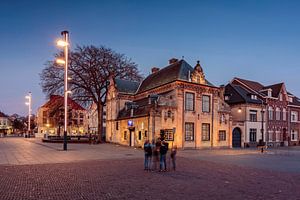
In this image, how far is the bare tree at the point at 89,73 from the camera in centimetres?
Result: 4094

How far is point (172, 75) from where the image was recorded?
37969 millimetres

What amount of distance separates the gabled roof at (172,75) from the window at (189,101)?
217 cm

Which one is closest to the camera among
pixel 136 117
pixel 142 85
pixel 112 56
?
pixel 136 117

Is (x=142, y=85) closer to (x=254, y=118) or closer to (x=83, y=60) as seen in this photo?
(x=83, y=60)

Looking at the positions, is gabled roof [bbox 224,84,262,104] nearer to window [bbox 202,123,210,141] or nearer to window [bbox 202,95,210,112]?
window [bbox 202,95,210,112]

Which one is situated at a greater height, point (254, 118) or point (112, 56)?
point (112, 56)

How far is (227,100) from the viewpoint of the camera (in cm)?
5003

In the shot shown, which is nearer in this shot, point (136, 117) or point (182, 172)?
point (182, 172)

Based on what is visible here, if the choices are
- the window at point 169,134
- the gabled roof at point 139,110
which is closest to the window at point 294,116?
the gabled roof at point 139,110

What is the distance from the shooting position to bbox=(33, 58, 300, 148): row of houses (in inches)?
1379

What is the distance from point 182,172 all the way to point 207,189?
458cm

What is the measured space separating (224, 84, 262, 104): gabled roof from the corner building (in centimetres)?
799

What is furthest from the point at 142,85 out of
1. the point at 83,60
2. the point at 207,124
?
the point at 207,124

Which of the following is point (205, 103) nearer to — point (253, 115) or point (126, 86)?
point (253, 115)
